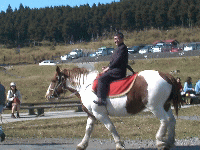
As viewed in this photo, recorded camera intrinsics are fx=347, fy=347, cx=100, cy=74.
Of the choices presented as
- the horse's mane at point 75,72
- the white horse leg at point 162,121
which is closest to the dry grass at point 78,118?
the horse's mane at point 75,72

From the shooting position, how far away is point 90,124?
877 cm

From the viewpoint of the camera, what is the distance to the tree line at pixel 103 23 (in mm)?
136250

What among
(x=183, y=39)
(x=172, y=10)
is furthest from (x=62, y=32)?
A: (x=183, y=39)

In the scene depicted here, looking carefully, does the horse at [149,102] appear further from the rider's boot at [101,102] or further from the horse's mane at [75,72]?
the horse's mane at [75,72]

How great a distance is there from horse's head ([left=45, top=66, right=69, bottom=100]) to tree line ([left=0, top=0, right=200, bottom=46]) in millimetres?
124820

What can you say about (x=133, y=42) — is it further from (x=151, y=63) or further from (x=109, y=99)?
(x=109, y=99)

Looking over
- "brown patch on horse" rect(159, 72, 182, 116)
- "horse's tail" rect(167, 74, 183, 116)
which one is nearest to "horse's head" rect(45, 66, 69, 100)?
"brown patch on horse" rect(159, 72, 182, 116)

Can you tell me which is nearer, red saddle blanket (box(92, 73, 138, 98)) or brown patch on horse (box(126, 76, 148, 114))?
brown patch on horse (box(126, 76, 148, 114))

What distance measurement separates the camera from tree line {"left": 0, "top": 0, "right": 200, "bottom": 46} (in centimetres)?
13625

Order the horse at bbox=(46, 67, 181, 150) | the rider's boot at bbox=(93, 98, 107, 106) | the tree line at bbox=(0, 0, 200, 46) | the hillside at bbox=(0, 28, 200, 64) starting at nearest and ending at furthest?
the horse at bbox=(46, 67, 181, 150)
the rider's boot at bbox=(93, 98, 107, 106)
the hillside at bbox=(0, 28, 200, 64)
the tree line at bbox=(0, 0, 200, 46)

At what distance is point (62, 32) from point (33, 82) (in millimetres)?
109604

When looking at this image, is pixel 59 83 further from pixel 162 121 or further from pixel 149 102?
pixel 162 121

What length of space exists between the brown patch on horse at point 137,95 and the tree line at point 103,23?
126m

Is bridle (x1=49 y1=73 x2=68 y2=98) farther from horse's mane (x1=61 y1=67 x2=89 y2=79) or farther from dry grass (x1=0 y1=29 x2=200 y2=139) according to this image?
dry grass (x1=0 y1=29 x2=200 y2=139)
